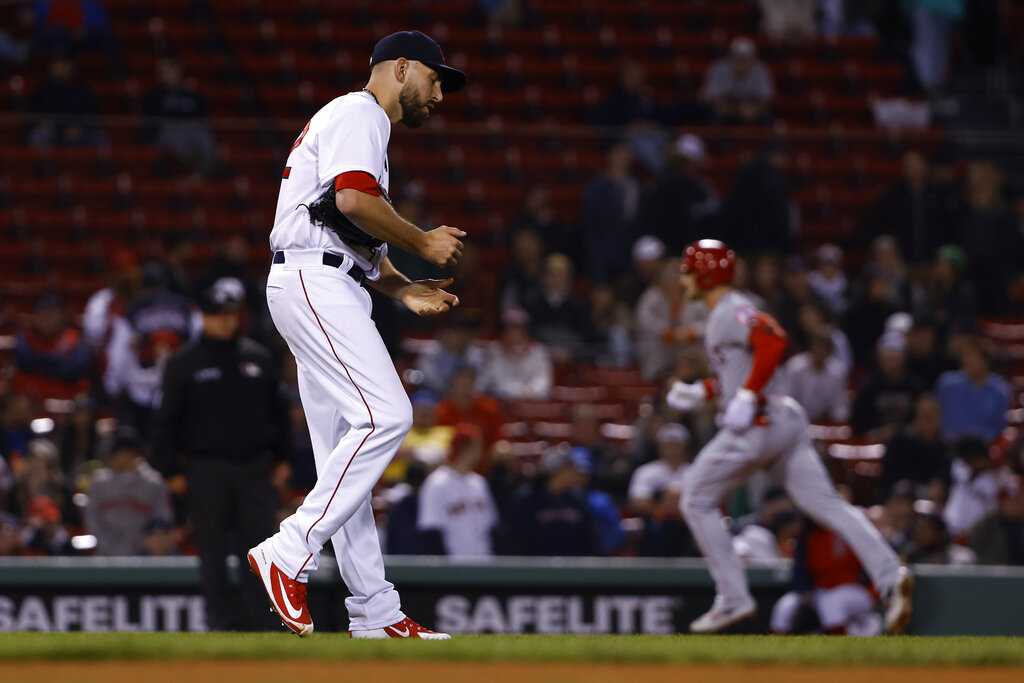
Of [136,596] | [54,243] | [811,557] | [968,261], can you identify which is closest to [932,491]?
[811,557]

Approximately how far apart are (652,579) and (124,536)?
3.35m

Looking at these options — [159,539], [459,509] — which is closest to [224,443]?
[159,539]

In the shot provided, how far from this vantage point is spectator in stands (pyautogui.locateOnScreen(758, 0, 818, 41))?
1973 centimetres

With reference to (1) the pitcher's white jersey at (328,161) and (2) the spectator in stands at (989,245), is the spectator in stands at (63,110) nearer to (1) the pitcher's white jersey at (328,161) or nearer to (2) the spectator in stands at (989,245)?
(2) the spectator in stands at (989,245)

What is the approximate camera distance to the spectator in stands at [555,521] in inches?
469

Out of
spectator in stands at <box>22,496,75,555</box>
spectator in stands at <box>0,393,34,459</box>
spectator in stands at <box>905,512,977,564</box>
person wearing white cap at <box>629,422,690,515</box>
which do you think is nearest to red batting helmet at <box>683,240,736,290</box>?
spectator in stands at <box>905,512,977,564</box>

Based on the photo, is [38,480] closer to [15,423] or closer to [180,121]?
[15,423]

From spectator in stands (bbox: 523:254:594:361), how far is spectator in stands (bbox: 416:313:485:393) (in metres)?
0.61

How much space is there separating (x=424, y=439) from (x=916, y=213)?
4.96 meters

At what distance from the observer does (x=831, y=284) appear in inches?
613

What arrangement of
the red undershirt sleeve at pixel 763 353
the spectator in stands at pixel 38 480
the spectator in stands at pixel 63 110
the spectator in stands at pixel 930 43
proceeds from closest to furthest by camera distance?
Answer: 1. the red undershirt sleeve at pixel 763 353
2. the spectator in stands at pixel 38 480
3. the spectator in stands at pixel 63 110
4. the spectator in stands at pixel 930 43

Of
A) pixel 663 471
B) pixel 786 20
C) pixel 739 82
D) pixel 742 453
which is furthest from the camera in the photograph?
pixel 786 20

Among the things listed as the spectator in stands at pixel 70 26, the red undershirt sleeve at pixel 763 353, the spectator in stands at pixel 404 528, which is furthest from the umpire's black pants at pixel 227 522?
the spectator in stands at pixel 70 26

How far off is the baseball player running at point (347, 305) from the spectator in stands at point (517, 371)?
7.58m
